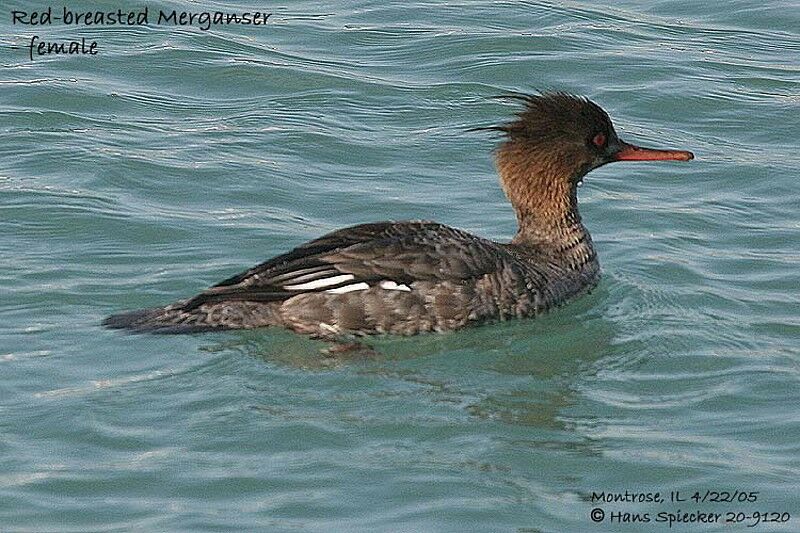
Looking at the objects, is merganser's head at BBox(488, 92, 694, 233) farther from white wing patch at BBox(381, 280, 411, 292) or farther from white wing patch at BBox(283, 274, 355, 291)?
white wing patch at BBox(283, 274, 355, 291)

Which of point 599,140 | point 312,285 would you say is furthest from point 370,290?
point 599,140

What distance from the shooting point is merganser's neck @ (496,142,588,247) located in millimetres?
10617

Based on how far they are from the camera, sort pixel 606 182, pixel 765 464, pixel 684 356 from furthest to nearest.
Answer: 1. pixel 606 182
2. pixel 684 356
3. pixel 765 464

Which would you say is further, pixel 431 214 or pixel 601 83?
pixel 601 83

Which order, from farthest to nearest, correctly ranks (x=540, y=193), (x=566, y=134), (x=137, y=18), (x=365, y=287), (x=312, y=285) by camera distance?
1. (x=137, y=18)
2. (x=540, y=193)
3. (x=566, y=134)
4. (x=365, y=287)
5. (x=312, y=285)

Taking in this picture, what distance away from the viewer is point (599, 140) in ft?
34.9

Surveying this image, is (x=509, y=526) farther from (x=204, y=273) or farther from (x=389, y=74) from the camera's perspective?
(x=389, y=74)

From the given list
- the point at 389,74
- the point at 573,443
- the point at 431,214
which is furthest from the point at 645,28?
the point at 573,443

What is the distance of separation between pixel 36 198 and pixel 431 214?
2.55m

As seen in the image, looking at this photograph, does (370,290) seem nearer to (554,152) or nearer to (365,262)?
(365,262)

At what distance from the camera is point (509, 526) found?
7.45m

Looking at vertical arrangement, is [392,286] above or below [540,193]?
below

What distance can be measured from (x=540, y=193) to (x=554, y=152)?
0.89 ft

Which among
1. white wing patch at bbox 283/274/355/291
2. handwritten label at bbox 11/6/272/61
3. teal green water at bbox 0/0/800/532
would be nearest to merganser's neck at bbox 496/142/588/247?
teal green water at bbox 0/0/800/532
